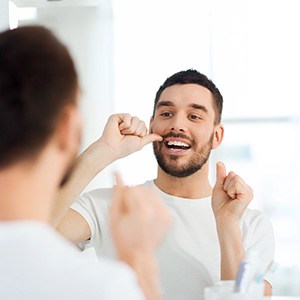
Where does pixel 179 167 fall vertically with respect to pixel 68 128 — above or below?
below

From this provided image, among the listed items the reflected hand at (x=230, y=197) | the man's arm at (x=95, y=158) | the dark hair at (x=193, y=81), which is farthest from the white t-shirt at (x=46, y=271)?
the dark hair at (x=193, y=81)

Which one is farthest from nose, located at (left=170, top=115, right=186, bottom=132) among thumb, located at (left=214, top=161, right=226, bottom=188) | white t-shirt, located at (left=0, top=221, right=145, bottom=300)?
white t-shirt, located at (left=0, top=221, right=145, bottom=300)

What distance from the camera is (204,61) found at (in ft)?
11.6

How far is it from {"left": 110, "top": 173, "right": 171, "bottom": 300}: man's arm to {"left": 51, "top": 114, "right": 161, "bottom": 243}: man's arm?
0.72 metres

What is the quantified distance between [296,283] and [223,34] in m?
1.35

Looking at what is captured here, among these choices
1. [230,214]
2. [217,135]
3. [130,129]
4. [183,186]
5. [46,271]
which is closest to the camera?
[46,271]

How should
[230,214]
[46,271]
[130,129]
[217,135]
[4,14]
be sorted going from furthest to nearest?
[4,14] → [217,135] → [130,129] → [230,214] → [46,271]

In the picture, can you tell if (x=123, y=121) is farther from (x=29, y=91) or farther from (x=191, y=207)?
(x=29, y=91)

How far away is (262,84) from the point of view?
140 inches

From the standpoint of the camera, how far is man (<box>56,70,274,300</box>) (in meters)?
1.58

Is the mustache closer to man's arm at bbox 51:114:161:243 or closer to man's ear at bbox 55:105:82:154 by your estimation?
man's arm at bbox 51:114:161:243

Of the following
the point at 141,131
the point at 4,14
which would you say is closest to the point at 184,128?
the point at 141,131

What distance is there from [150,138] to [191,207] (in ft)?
0.69

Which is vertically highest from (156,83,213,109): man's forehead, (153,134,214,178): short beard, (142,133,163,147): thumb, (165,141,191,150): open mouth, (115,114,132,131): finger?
(156,83,213,109): man's forehead
